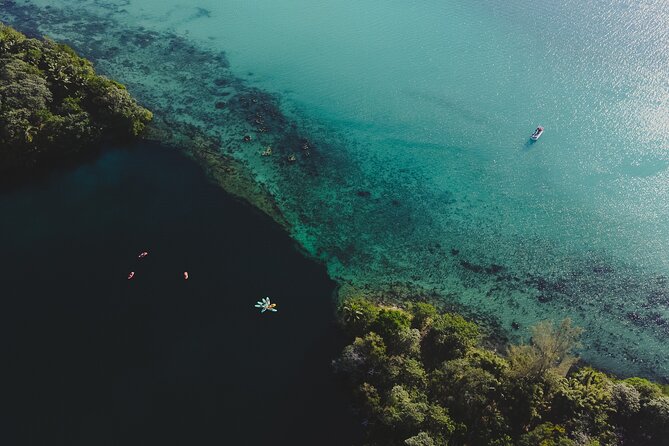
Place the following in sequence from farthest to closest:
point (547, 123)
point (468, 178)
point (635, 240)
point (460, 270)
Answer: point (547, 123) < point (468, 178) < point (635, 240) < point (460, 270)

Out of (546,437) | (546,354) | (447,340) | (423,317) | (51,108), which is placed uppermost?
(546,354)

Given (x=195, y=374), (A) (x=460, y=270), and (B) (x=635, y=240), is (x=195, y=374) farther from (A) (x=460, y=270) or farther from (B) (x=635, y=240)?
(B) (x=635, y=240)

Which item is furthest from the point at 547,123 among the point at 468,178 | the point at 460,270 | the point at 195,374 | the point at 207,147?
the point at 195,374

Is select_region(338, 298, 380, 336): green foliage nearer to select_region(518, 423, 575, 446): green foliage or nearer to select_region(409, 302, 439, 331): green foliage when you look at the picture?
select_region(409, 302, 439, 331): green foliage

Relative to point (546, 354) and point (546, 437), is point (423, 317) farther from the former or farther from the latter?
point (546, 437)

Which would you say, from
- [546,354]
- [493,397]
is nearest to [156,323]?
[493,397]

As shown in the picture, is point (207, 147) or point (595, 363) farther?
point (207, 147)
